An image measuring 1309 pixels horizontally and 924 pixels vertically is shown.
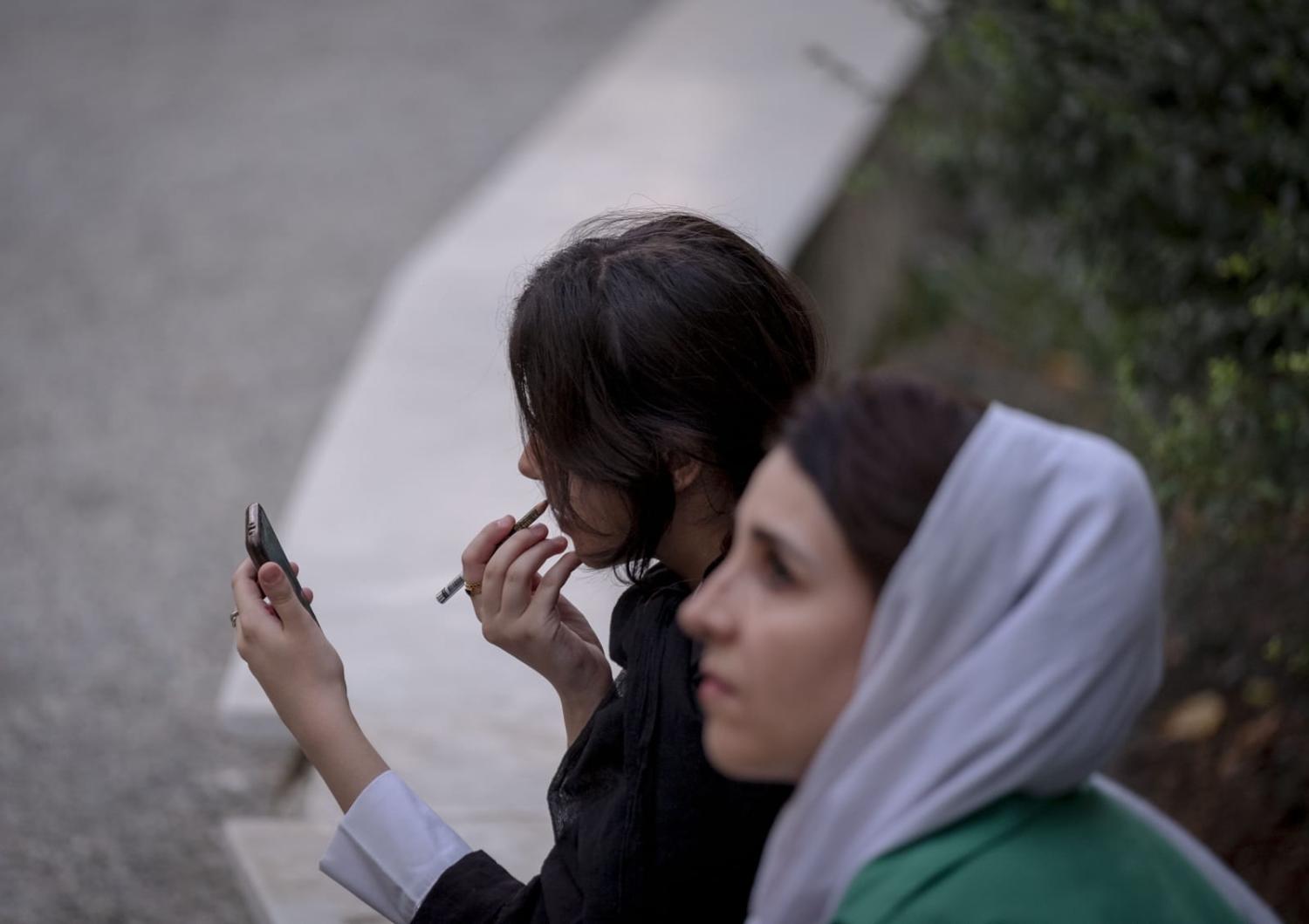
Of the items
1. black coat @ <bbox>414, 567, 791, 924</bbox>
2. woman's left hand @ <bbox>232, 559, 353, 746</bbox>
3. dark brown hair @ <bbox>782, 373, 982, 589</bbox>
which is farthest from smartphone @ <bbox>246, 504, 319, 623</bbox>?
dark brown hair @ <bbox>782, 373, 982, 589</bbox>

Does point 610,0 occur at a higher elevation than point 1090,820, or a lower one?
higher

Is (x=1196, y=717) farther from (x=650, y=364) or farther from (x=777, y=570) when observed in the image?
(x=777, y=570)

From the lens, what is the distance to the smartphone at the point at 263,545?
1.85 metres

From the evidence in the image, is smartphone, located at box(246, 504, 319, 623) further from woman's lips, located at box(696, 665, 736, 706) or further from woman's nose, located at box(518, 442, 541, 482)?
woman's lips, located at box(696, 665, 736, 706)

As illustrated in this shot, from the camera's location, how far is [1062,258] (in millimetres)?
4023

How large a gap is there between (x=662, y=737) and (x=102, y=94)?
787 cm

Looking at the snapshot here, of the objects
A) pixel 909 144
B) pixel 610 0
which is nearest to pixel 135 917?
pixel 909 144

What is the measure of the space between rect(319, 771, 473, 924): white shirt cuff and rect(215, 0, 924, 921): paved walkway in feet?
2.56

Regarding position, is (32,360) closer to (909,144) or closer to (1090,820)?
(909,144)

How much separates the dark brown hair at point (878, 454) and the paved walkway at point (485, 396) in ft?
3.57

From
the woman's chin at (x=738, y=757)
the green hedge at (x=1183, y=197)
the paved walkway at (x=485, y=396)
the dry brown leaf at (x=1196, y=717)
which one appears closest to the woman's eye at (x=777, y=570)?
the woman's chin at (x=738, y=757)

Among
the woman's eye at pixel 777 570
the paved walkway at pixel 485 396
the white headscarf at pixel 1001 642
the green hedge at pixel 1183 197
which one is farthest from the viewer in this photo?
the paved walkway at pixel 485 396

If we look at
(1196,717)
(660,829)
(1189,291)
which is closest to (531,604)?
(660,829)

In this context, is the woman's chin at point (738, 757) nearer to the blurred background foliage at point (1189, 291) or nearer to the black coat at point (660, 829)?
the black coat at point (660, 829)
